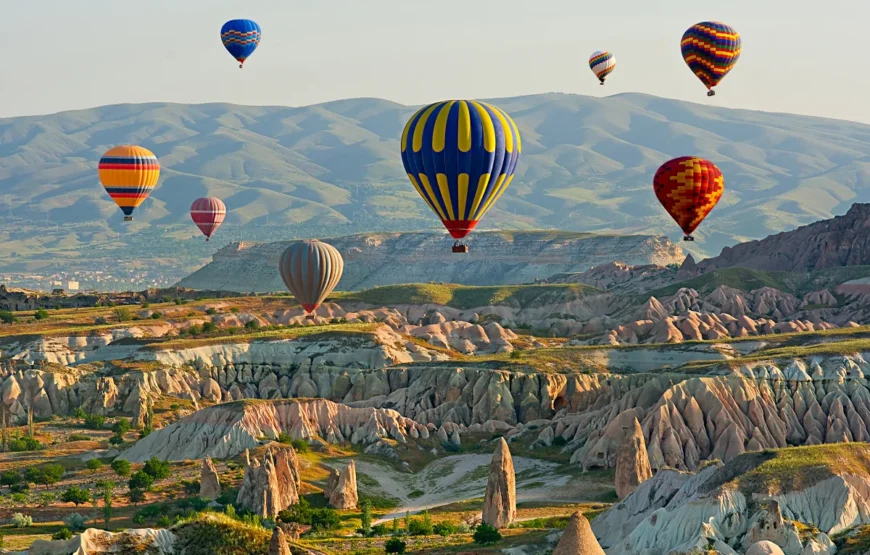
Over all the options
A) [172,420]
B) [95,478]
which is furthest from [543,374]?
[95,478]

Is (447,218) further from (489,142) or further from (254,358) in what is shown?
(254,358)

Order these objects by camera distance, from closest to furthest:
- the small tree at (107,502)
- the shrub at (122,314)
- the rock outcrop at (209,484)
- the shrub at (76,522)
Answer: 1. the shrub at (76,522)
2. the small tree at (107,502)
3. the rock outcrop at (209,484)
4. the shrub at (122,314)

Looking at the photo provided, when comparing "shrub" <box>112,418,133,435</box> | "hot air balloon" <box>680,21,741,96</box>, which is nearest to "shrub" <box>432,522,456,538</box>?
"shrub" <box>112,418,133,435</box>

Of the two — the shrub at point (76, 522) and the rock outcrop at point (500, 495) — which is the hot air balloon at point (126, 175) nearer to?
the shrub at point (76, 522)

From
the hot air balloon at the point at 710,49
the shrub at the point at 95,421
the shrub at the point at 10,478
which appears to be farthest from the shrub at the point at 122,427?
the hot air balloon at the point at 710,49

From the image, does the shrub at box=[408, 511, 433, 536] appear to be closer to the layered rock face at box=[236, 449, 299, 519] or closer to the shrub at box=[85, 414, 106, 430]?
the layered rock face at box=[236, 449, 299, 519]
